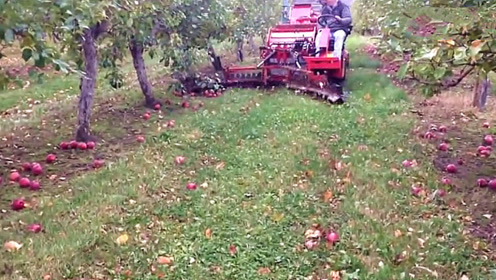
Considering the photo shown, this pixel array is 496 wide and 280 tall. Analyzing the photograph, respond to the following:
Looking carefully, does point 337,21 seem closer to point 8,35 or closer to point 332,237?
point 332,237

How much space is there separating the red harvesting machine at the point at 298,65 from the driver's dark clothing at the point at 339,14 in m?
0.14

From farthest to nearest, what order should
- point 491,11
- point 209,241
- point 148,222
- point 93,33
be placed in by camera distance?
point 93,33 < point 148,222 < point 209,241 < point 491,11

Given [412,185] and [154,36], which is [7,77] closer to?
[412,185]

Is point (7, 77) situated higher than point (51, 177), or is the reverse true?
point (7, 77)

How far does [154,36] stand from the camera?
29.4ft

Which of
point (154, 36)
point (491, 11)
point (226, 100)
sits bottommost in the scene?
point (226, 100)

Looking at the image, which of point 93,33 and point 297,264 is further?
point 93,33

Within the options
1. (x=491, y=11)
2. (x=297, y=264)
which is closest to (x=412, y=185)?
(x=297, y=264)

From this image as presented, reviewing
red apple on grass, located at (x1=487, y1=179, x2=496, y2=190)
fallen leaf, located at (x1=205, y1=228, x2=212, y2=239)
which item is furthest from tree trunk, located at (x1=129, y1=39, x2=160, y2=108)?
red apple on grass, located at (x1=487, y1=179, x2=496, y2=190)

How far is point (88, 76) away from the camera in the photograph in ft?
22.4

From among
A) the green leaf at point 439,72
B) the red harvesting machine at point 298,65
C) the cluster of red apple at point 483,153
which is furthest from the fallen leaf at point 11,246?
the red harvesting machine at point 298,65

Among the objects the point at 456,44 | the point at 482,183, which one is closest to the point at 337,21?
the point at 482,183

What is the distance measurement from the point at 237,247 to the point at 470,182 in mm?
2715

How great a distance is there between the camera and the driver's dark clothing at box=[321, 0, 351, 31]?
11.2 m
